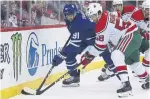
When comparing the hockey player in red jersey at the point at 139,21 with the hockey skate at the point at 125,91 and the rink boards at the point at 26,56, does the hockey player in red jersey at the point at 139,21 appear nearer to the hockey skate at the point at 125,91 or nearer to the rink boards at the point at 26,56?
the hockey skate at the point at 125,91

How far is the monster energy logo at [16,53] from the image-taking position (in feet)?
15.2

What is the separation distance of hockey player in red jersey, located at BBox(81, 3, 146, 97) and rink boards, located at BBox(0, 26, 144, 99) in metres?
0.76

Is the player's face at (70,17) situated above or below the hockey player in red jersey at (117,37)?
above

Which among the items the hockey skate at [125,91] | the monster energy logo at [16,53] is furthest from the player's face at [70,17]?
the hockey skate at [125,91]

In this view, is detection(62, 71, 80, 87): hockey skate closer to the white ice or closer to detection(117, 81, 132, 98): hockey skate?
the white ice

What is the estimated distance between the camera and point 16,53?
4.69m

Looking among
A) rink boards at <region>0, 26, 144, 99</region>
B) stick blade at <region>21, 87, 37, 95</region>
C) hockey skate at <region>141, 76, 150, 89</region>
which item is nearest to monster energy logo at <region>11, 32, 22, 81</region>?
Answer: rink boards at <region>0, 26, 144, 99</region>

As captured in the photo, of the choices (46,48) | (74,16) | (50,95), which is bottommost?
(50,95)

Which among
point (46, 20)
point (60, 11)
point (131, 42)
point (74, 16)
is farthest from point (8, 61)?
point (60, 11)

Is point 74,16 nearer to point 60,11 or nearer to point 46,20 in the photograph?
point 46,20

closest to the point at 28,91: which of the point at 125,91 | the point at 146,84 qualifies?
the point at 125,91

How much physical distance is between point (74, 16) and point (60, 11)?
6.48 feet

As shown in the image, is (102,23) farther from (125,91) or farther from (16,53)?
(16,53)

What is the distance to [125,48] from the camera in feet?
15.3
